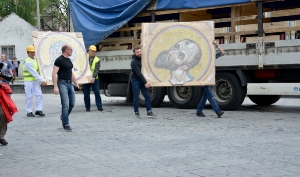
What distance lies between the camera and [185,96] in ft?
51.6

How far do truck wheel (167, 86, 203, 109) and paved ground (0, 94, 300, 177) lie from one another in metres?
1.93

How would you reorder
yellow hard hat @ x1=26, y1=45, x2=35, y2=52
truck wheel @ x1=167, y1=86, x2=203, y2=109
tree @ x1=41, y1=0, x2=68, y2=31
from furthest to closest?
tree @ x1=41, y1=0, x2=68, y2=31
truck wheel @ x1=167, y1=86, x2=203, y2=109
yellow hard hat @ x1=26, y1=45, x2=35, y2=52

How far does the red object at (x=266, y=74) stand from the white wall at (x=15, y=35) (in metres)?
35.9

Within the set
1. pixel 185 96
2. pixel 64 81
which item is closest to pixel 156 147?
pixel 64 81

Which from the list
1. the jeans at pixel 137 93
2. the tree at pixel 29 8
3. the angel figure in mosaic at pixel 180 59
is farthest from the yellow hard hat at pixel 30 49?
the tree at pixel 29 8

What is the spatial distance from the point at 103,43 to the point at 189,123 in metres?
5.98

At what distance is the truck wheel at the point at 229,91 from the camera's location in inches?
571

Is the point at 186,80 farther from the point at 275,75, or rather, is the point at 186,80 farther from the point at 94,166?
the point at 94,166

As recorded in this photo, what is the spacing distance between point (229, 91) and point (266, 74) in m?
1.12

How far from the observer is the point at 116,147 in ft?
28.4

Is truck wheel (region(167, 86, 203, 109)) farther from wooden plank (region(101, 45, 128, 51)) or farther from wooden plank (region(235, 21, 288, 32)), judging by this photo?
wooden plank (region(235, 21, 288, 32))

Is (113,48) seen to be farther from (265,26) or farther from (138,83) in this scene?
(265,26)

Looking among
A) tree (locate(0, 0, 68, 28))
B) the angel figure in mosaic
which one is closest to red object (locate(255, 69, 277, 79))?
the angel figure in mosaic

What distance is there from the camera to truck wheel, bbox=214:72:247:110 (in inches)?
571
